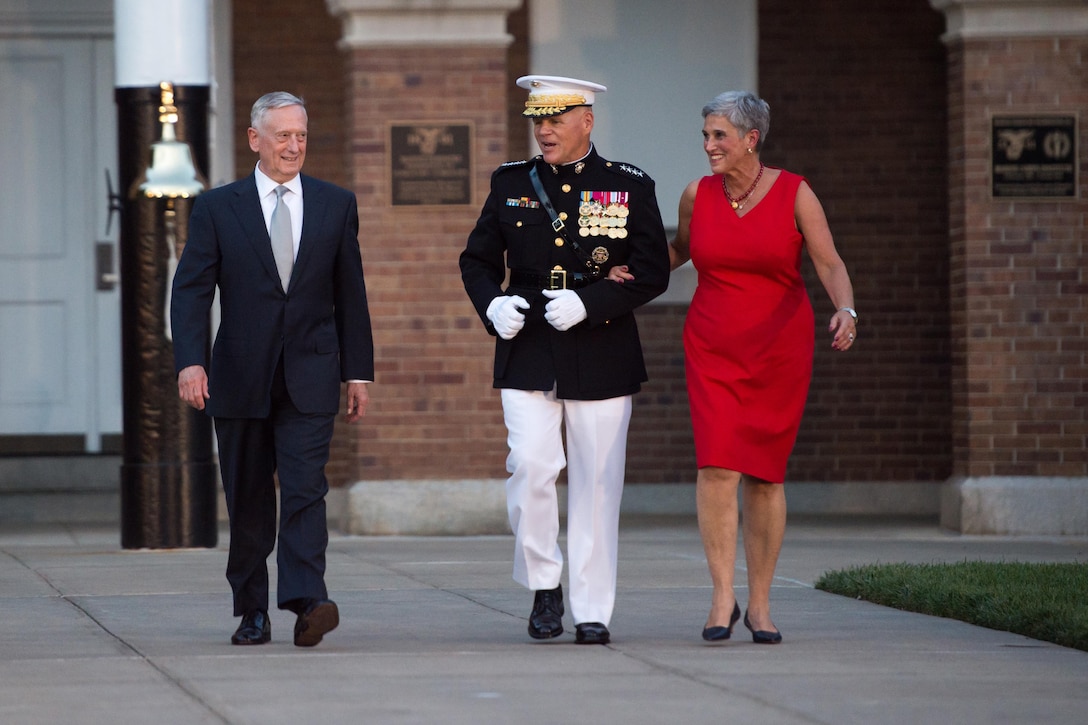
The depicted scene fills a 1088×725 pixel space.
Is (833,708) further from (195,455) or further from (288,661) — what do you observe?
(195,455)

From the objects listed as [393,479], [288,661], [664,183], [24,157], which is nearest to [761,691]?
[288,661]

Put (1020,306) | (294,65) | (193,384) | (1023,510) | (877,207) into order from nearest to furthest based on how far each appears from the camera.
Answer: (193,384) < (1023,510) < (1020,306) < (294,65) < (877,207)

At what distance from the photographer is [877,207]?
12383 mm

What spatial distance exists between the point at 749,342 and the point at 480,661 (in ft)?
4.56

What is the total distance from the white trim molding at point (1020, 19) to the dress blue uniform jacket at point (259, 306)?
575 cm

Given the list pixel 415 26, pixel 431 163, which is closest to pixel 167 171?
pixel 431 163

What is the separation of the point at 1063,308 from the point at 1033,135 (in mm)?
1007

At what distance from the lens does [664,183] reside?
39.0ft

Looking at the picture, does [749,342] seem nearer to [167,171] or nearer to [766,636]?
[766,636]

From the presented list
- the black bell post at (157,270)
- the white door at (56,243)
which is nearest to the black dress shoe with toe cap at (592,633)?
the black bell post at (157,270)

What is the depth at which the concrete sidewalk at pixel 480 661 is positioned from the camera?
501cm

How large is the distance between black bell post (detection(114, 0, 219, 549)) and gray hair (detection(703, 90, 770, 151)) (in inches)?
171

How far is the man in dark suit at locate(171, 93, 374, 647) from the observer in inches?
245

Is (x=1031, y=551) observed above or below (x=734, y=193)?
below
